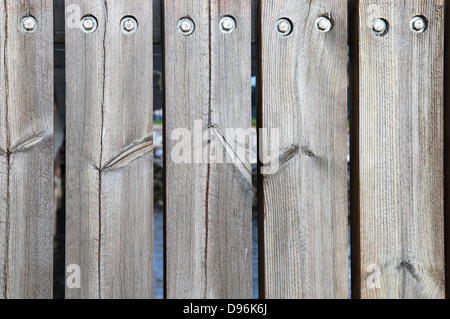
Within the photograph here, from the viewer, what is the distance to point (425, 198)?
1363mm

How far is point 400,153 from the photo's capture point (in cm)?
136

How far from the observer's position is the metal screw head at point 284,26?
1.33 m

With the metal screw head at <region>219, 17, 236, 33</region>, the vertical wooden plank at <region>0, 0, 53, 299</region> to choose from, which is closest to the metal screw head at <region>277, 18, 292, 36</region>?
the metal screw head at <region>219, 17, 236, 33</region>

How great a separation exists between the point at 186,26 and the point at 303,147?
1.49 ft

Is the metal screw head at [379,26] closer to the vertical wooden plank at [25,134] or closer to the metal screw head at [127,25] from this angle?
the metal screw head at [127,25]

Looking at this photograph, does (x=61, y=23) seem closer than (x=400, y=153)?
No

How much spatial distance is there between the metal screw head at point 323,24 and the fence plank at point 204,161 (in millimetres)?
191

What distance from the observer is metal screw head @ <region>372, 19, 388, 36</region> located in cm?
134

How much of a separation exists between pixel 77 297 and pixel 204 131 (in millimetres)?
567

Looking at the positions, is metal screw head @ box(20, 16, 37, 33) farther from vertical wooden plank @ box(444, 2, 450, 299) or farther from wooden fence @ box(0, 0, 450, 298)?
vertical wooden plank @ box(444, 2, 450, 299)

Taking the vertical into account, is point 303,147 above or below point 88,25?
below

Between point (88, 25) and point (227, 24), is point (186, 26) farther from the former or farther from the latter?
point (88, 25)

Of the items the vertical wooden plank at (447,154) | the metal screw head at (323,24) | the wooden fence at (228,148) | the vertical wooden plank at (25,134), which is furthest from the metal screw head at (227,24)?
the vertical wooden plank at (447,154)

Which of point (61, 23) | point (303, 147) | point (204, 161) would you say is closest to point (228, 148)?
point (204, 161)
